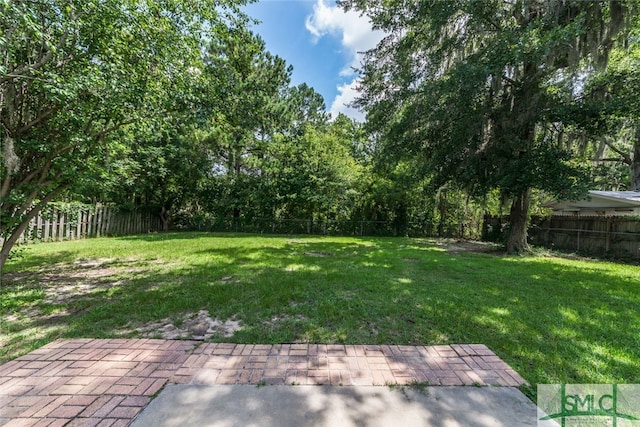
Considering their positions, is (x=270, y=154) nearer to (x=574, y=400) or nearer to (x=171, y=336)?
(x=171, y=336)

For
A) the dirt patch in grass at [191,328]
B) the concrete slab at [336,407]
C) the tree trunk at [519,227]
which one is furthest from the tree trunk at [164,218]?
the tree trunk at [519,227]

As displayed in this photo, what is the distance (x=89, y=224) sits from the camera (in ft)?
33.9

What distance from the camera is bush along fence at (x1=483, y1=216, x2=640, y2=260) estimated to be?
25.5 ft

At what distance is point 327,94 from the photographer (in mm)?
18703

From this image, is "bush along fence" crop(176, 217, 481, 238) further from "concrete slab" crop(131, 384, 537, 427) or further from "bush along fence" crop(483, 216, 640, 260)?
"concrete slab" crop(131, 384, 537, 427)

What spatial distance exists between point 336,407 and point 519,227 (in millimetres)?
9049

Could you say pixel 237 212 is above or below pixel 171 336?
above

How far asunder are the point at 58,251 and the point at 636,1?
1421cm

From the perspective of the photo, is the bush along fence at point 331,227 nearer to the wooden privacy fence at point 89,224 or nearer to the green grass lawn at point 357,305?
the wooden privacy fence at point 89,224

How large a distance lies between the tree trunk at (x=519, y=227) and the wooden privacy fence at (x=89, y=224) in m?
12.4

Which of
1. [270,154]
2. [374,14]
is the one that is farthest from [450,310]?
[270,154]

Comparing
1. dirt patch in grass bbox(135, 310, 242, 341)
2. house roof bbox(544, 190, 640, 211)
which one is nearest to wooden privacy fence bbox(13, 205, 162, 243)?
dirt patch in grass bbox(135, 310, 242, 341)

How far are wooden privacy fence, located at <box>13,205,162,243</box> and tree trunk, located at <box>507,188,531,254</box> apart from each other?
12.4 m

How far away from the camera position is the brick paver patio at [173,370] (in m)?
1.65
